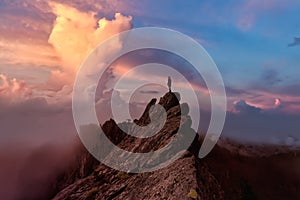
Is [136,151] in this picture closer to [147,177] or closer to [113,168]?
[113,168]

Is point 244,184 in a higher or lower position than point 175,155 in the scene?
lower

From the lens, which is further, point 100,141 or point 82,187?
point 100,141

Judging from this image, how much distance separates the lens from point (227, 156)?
180500 millimetres

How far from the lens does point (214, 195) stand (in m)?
27.8

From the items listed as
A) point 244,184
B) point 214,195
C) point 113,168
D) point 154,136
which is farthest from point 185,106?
point 244,184

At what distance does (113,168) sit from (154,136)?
7.08 m

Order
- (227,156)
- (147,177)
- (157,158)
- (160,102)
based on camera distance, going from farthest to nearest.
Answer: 1. (227,156)
2. (160,102)
3. (157,158)
4. (147,177)

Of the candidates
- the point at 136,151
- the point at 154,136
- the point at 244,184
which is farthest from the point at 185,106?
the point at 244,184

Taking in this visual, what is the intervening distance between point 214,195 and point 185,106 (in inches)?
718

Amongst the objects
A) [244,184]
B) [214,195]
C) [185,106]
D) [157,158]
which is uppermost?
[185,106]

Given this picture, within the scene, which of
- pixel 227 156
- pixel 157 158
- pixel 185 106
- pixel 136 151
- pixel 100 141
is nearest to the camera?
pixel 157 158

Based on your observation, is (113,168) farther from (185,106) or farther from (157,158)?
(185,106)

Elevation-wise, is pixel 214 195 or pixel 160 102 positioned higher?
pixel 160 102

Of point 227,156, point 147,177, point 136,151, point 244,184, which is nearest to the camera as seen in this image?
point 147,177
